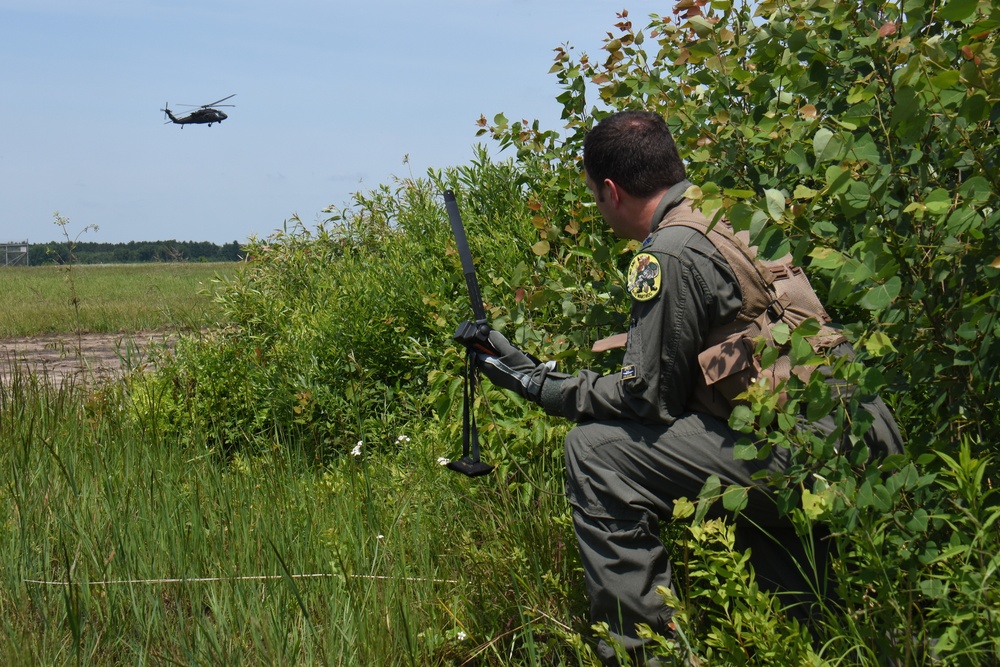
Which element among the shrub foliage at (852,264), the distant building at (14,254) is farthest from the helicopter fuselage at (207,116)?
the shrub foliage at (852,264)

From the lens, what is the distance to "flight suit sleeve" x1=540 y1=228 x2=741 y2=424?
273cm

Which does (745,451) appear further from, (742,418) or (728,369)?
(728,369)

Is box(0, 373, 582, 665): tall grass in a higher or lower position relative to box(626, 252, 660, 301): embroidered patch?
lower

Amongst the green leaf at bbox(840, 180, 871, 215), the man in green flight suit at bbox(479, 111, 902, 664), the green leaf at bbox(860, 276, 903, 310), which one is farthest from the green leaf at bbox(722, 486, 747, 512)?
the green leaf at bbox(840, 180, 871, 215)

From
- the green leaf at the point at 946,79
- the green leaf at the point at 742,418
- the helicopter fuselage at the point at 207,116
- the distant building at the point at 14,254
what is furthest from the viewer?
the distant building at the point at 14,254

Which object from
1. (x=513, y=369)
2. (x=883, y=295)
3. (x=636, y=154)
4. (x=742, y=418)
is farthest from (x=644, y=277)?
(x=883, y=295)

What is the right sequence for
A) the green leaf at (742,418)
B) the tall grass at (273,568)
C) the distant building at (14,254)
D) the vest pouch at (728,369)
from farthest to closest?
1. the distant building at (14,254)
2. the tall grass at (273,568)
3. the vest pouch at (728,369)
4. the green leaf at (742,418)

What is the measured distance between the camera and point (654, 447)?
277cm

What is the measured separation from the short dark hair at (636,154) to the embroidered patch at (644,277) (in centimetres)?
32

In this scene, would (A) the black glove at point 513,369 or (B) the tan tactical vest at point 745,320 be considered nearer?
(B) the tan tactical vest at point 745,320

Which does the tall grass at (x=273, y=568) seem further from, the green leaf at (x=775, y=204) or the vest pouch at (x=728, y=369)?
the green leaf at (x=775, y=204)

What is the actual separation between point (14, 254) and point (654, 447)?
75490mm

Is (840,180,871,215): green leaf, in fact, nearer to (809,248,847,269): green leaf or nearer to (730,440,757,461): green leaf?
(809,248,847,269): green leaf

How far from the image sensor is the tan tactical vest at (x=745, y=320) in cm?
269
